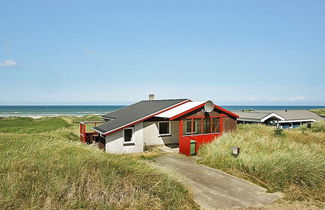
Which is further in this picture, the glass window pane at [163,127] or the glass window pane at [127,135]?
the glass window pane at [163,127]

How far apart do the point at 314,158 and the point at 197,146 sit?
6.77 m

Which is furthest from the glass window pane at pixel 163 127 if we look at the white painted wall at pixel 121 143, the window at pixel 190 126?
the white painted wall at pixel 121 143

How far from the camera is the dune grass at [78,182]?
21.0 feet

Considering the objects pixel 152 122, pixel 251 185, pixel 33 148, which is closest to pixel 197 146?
pixel 152 122

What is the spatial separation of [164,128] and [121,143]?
445 cm

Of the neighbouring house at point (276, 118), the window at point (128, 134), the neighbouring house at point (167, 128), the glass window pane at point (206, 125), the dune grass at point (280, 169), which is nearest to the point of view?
the dune grass at point (280, 169)

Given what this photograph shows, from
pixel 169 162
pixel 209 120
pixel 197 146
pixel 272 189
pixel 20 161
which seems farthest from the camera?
pixel 209 120

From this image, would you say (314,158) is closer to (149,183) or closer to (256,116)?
(149,183)

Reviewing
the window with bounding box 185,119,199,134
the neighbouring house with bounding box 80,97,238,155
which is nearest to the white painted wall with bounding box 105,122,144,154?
the neighbouring house with bounding box 80,97,238,155

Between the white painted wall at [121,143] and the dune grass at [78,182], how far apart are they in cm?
599

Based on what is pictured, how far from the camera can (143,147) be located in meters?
16.5

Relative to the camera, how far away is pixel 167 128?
742 inches

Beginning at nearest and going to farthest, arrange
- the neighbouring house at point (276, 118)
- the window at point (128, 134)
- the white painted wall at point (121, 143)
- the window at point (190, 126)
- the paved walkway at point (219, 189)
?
1. the paved walkway at point (219, 189)
2. the white painted wall at point (121, 143)
3. the window at point (128, 134)
4. the window at point (190, 126)
5. the neighbouring house at point (276, 118)

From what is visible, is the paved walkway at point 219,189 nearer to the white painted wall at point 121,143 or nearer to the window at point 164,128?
the white painted wall at point 121,143
